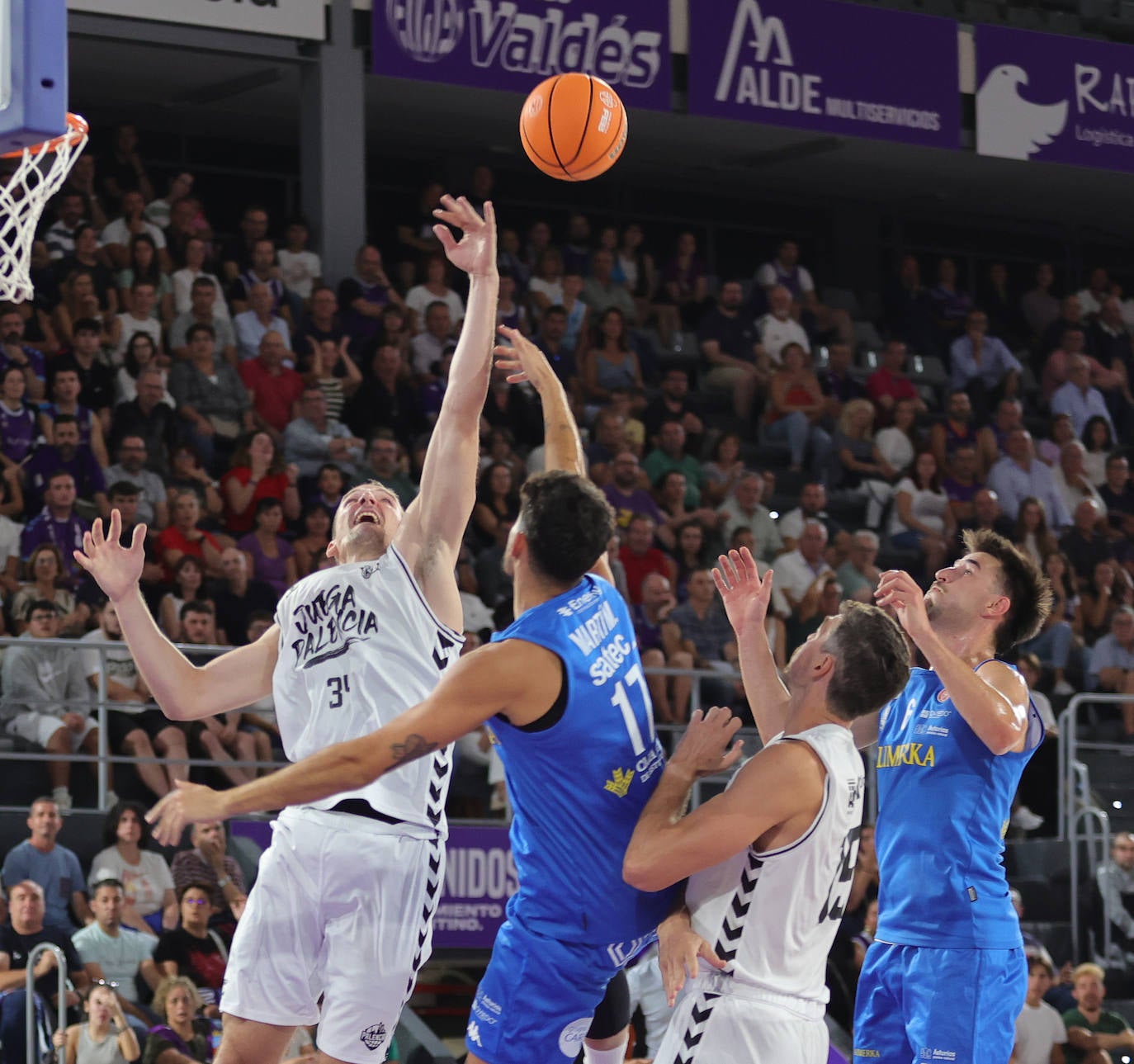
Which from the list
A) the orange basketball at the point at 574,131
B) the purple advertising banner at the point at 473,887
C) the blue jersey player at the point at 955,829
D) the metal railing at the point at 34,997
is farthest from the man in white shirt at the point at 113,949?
the blue jersey player at the point at 955,829

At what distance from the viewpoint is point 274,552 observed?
11883 mm

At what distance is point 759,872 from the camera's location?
4605 millimetres

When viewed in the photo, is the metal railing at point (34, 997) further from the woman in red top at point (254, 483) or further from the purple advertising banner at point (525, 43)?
the purple advertising banner at point (525, 43)

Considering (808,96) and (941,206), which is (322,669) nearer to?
(808,96)

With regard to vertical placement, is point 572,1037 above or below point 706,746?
below

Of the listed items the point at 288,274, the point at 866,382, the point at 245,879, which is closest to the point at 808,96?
the point at 866,382

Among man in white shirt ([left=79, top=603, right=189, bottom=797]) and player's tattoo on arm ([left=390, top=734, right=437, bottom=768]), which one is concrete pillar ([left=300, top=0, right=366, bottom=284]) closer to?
man in white shirt ([left=79, top=603, right=189, bottom=797])

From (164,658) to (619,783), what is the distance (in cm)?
190

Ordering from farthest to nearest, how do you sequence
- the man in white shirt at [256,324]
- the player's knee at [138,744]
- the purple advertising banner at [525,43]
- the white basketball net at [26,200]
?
the purple advertising banner at [525,43], the man in white shirt at [256,324], the player's knee at [138,744], the white basketball net at [26,200]

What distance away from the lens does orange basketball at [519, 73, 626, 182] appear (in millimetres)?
8055

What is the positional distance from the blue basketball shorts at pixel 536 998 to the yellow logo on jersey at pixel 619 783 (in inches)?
16.4

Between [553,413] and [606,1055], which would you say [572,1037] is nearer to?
[606,1055]

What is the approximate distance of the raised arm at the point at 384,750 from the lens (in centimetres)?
437

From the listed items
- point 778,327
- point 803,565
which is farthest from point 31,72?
point 778,327
